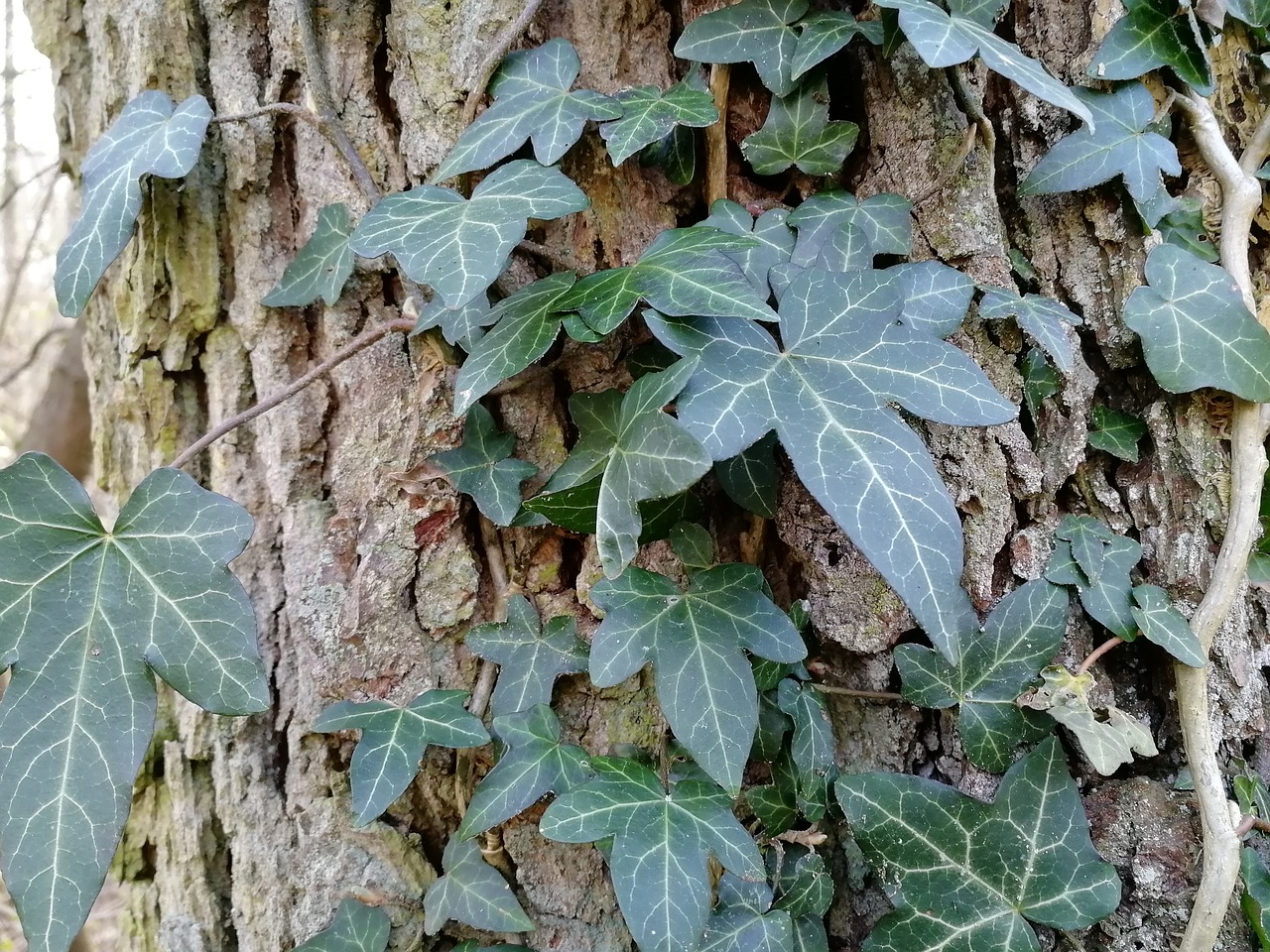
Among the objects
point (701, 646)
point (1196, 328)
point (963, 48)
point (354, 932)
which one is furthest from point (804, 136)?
point (354, 932)

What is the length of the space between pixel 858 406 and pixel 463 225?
40 cm

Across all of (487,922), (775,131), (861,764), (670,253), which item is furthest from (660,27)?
(487,922)

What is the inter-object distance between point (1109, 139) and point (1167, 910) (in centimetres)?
82

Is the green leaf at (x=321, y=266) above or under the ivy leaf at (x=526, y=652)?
above

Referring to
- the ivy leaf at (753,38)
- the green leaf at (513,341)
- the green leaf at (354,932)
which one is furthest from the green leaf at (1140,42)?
the green leaf at (354,932)

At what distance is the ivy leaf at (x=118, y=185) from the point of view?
0.88m

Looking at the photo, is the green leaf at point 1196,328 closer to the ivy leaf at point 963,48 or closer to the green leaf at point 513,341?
the ivy leaf at point 963,48

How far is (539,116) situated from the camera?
818 millimetres

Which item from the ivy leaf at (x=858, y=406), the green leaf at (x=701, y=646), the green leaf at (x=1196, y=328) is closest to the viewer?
the ivy leaf at (x=858, y=406)

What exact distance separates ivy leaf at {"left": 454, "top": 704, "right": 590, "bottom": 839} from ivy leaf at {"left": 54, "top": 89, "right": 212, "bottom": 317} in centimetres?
70

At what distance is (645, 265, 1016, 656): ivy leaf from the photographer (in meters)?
0.59

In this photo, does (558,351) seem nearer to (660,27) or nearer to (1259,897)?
(660,27)

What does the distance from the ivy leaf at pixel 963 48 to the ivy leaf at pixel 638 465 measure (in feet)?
1.14

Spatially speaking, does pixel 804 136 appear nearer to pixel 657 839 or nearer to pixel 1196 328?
pixel 1196 328
